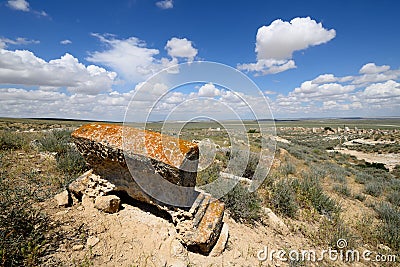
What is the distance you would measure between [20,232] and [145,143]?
1.94 metres

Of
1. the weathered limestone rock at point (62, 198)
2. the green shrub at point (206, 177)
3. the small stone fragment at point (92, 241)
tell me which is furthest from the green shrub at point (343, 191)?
the weathered limestone rock at point (62, 198)

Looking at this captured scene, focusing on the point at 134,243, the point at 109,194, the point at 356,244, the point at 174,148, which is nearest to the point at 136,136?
the point at 174,148

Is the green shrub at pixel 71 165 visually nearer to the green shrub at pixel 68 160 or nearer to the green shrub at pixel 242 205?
the green shrub at pixel 68 160

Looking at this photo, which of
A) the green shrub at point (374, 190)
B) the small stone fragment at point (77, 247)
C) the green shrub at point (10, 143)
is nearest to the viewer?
the small stone fragment at point (77, 247)

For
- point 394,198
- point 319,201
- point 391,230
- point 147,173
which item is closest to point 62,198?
point 147,173

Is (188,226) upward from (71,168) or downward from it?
downward

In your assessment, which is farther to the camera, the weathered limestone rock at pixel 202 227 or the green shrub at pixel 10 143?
the green shrub at pixel 10 143

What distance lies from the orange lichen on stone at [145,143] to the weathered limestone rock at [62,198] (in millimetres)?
1091

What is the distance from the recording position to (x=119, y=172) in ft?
12.1

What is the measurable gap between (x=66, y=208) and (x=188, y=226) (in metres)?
2.15

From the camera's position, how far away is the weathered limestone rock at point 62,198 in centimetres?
375

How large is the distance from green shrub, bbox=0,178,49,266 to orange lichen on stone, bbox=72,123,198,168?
1271 millimetres

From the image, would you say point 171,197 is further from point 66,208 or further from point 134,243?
point 66,208

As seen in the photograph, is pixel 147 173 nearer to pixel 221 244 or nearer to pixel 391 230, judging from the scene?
pixel 221 244
